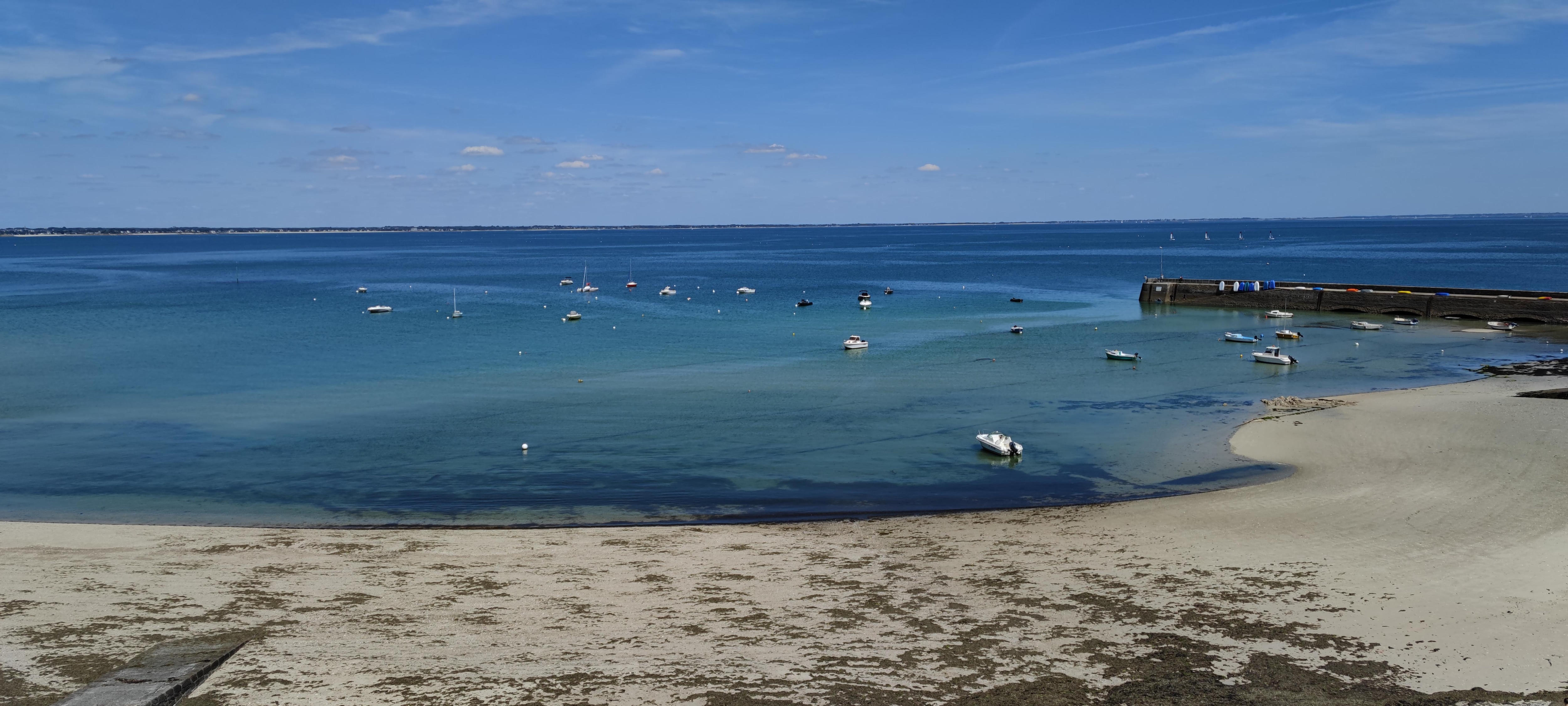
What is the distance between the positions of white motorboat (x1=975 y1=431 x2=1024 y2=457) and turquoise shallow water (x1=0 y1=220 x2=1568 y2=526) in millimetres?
553

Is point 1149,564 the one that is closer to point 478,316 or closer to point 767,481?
point 767,481

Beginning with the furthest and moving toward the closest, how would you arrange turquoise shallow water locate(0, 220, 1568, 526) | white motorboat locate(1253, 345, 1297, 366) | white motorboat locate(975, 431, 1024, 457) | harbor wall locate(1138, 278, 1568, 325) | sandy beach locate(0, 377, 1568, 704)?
harbor wall locate(1138, 278, 1568, 325)
white motorboat locate(1253, 345, 1297, 366)
white motorboat locate(975, 431, 1024, 457)
turquoise shallow water locate(0, 220, 1568, 526)
sandy beach locate(0, 377, 1568, 704)

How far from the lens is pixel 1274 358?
5297cm

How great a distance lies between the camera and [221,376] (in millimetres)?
52656

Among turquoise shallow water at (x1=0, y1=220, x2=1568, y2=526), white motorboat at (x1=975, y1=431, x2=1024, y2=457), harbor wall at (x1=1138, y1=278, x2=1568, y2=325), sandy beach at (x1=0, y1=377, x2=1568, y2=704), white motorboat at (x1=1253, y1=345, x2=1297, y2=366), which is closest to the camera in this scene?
sandy beach at (x1=0, y1=377, x2=1568, y2=704)

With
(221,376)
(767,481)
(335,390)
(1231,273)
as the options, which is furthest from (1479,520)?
(1231,273)

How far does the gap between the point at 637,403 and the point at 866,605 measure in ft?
85.6

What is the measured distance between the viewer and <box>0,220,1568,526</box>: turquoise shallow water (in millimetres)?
29062

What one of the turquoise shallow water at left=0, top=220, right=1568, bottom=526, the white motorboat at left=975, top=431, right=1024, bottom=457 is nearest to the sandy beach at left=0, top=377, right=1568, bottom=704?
the turquoise shallow water at left=0, top=220, right=1568, bottom=526

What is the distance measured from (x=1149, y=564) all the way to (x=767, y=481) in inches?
483

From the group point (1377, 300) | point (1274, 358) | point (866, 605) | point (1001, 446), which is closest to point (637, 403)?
point (1001, 446)

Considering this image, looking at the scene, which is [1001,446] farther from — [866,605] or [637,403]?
[637,403]

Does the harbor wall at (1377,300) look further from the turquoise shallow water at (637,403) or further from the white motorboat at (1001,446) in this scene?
the white motorboat at (1001,446)

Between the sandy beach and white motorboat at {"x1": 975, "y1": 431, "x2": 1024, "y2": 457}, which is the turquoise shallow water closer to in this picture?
white motorboat at {"x1": 975, "y1": 431, "x2": 1024, "y2": 457}
